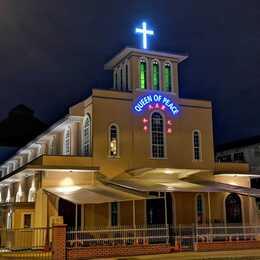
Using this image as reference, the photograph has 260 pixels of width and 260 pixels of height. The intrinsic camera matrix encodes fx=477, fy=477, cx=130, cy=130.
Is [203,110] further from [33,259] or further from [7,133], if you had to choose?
Answer: [7,133]

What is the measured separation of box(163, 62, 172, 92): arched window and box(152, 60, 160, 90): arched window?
0.48 m

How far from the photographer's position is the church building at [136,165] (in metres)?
26.8

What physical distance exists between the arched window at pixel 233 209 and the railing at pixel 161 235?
4.85 m

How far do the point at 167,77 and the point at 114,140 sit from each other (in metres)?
6.18

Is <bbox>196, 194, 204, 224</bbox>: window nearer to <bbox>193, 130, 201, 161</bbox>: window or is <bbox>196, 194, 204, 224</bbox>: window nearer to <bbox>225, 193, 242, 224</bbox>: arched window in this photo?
<bbox>225, 193, 242, 224</bbox>: arched window

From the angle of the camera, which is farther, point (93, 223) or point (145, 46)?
point (145, 46)

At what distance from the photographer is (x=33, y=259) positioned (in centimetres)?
1975

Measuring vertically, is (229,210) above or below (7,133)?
below

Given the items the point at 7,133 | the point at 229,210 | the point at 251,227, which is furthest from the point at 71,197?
the point at 7,133

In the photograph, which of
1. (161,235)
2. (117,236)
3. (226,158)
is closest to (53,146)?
(117,236)

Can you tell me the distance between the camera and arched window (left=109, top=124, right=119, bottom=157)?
29.2 m

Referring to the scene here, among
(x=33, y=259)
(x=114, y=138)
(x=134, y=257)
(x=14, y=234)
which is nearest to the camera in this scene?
(x=33, y=259)

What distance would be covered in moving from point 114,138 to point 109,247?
8.96m

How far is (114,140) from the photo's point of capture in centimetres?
2941
